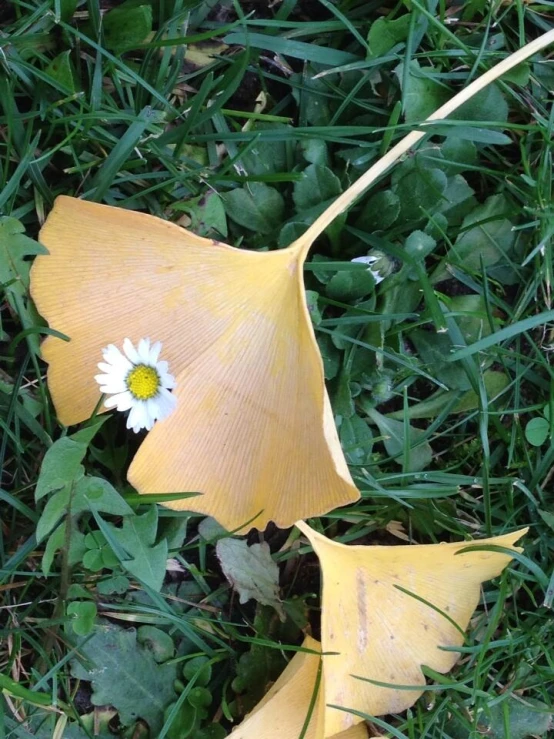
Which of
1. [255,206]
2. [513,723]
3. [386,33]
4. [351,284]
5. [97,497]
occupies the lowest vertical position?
[513,723]

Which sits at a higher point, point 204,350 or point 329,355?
point 204,350

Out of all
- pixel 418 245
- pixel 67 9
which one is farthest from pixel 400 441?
pixel 67 9

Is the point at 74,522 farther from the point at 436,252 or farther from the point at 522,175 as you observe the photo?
the point at 522,175

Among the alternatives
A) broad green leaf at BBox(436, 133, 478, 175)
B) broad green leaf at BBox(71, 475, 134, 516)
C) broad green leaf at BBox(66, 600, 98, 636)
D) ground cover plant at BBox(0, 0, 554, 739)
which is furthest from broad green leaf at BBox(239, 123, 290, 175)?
broad green leaf at BBox(66, 600, 98, 636)

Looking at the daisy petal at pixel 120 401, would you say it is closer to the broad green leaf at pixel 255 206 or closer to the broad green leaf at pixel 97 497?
the broad green leaf at pixel 97 497

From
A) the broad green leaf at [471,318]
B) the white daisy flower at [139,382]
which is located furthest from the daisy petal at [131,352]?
the broad green leaf at [471,318]

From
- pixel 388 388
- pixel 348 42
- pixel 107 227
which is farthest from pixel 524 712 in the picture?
pixel 348 42

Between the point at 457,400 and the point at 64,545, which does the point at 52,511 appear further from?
the point at 457,400

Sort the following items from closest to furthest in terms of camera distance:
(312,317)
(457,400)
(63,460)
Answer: (63,460) < (312,317) < (457,400)
